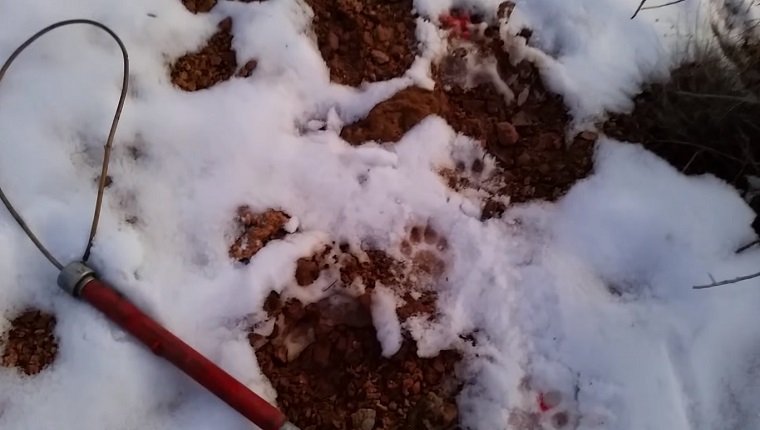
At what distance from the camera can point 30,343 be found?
1408 mm

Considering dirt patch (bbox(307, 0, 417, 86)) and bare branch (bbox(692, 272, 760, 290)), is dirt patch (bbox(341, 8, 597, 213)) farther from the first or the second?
bare branch (bbox(692, 272, 760, 290))

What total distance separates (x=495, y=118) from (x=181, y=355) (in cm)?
83

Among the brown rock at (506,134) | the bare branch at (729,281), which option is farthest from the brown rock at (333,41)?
the bare branch at (729,281)

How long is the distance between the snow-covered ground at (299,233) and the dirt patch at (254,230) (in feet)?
0.07

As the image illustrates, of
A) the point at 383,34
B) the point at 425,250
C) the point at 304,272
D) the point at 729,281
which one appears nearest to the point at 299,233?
the point at 304,272

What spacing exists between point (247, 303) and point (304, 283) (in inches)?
4.6

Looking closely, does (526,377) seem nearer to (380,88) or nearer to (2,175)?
(380,88)

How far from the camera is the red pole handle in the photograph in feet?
4.35

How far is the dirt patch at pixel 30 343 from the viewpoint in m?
1.40

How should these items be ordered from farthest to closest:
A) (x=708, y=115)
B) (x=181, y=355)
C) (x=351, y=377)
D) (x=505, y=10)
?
(x=505, y=10) < (x=708, y=115) < (x=351, y=377) < (x=181, y=355)

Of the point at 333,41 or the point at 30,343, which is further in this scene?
the point at 333,41

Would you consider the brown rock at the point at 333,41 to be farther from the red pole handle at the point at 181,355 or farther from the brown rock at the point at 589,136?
the red pole handle at the point at 181,355

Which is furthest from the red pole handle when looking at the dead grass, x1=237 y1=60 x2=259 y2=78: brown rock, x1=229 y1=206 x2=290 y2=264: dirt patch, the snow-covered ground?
the dead grass

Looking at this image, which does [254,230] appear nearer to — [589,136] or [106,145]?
[106,145]
